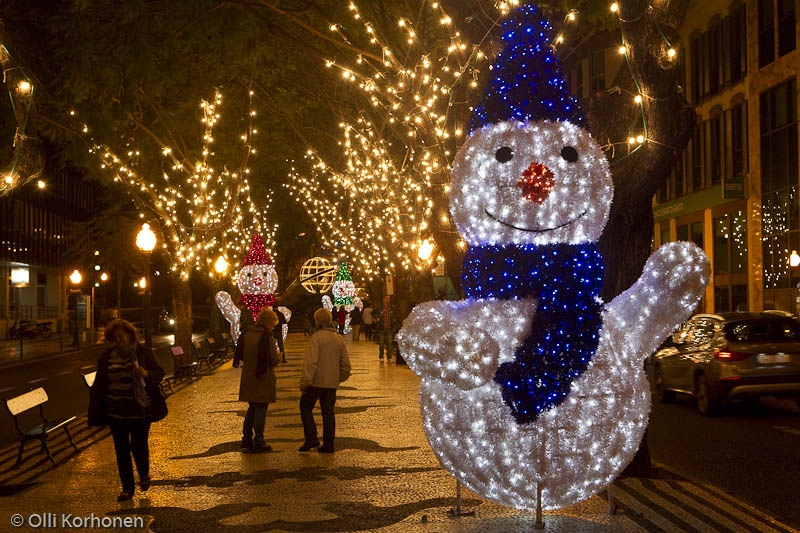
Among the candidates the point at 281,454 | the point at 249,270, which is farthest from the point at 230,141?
the point at 281,454

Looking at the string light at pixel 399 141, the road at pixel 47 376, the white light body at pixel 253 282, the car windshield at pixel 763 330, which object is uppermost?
the string light at pixel 399 141

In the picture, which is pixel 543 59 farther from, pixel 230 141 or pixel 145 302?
pixel 230 141

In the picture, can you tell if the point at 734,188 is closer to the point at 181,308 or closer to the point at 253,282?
the point at 253,282

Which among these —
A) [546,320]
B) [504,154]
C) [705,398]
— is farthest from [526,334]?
[705,398]

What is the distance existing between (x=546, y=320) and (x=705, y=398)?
9.43 meters

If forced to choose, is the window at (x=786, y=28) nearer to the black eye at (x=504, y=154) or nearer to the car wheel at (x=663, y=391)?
the car wheel at (x=663, y=391)

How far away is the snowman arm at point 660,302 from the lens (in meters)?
7.07

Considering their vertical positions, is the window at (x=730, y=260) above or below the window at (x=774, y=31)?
below

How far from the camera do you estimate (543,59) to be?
289 inches

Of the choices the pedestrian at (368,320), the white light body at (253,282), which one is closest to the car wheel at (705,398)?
the white light body at (253,282)

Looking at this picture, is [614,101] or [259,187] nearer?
[614,101]

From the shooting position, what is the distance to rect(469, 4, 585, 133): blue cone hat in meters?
7.22

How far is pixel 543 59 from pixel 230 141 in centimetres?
2273

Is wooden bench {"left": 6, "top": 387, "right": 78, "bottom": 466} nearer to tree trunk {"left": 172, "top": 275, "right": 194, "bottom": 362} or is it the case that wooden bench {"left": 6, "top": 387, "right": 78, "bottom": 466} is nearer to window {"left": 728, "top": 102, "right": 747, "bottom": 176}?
tree trunk {"left": 172, "top": 275, "right": 194, "bottom": 362}
